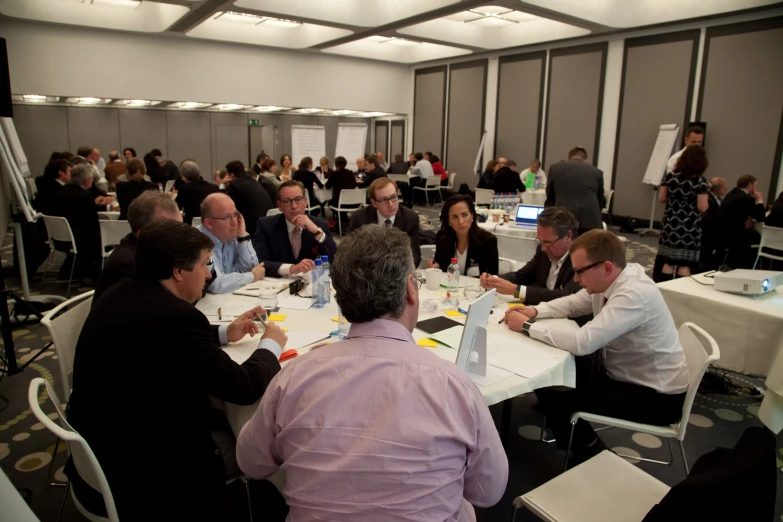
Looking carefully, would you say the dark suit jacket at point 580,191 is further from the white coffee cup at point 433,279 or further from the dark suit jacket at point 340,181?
the dark suit jacket at point 340,181

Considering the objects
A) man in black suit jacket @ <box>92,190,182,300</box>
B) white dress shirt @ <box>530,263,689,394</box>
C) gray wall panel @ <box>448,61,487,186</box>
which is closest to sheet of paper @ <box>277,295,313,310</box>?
man in black suit jacket @ <box>92,190,182,300</box>

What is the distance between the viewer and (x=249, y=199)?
6590mm

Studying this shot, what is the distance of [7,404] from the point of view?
3402 millimetres

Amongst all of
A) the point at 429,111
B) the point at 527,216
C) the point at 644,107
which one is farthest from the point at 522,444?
the point at 429,111

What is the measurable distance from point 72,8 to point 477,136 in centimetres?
923

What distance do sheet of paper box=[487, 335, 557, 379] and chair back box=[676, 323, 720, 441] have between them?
1.92 feet

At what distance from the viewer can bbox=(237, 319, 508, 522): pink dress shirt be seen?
108 centimetres

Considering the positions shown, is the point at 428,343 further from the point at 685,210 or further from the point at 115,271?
the point at 685,210

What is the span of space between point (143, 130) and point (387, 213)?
10711 millimetres

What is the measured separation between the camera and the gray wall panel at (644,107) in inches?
374

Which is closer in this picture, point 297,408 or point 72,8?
point 297,408

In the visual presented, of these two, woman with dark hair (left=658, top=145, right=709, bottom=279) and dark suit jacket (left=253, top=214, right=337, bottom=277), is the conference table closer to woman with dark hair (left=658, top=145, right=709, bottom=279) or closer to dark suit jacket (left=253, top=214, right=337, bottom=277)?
dark suit jacket (left=253, top=214, right=337, bottom=277)

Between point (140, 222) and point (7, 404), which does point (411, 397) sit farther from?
point (7, 404)

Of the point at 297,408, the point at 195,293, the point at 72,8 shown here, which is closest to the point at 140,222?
the point at 195,293
